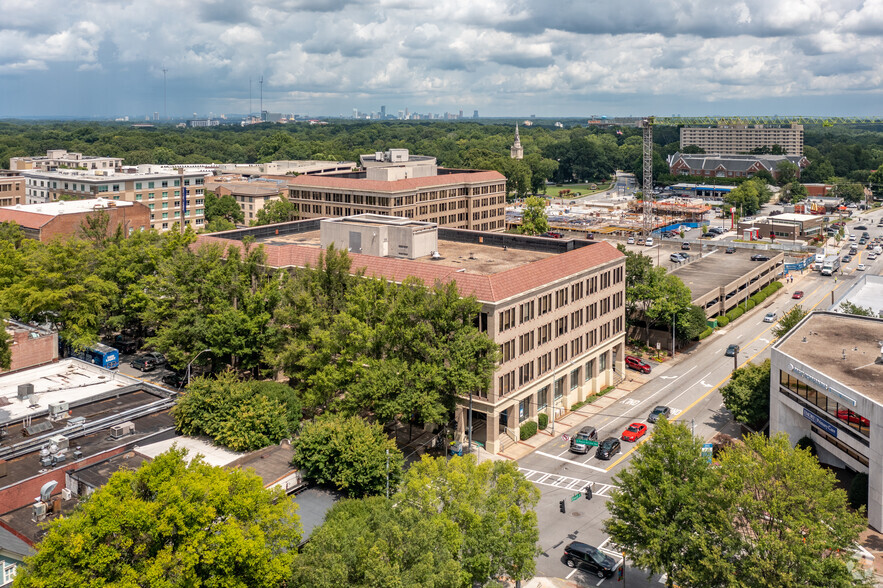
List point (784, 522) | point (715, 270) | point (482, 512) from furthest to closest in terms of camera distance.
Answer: point (715, 270)
point (482, 512)
point (784, 522)

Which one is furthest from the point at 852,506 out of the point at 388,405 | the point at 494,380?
the point at 388,405

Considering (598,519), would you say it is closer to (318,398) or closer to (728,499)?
(728,499)

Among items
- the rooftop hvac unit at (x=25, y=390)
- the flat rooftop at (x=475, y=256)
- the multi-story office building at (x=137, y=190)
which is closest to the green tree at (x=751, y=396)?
the flat rooftop at (x=475, y=256)

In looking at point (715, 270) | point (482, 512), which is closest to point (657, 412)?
point (482, 512)

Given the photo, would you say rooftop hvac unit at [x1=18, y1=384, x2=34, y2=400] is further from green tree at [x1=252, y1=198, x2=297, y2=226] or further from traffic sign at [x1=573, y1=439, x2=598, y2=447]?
green tree at [x1=252, y1=198, x2=297, y2=226]

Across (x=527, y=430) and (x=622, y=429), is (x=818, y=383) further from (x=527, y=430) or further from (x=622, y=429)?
(x=527, y=430)
